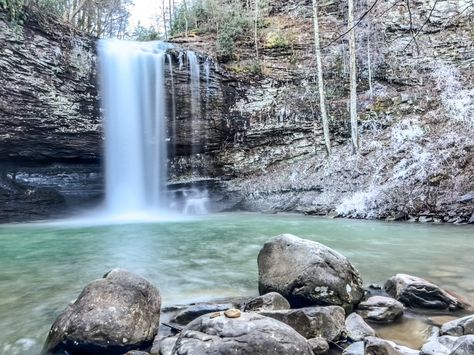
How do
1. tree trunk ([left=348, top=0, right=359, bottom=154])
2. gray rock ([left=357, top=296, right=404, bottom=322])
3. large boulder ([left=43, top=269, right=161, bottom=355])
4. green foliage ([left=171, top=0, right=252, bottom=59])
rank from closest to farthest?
large boulder ([left=43, top=269, right=161, bottom=355]), gray rock ([left=357, top=296, right=404, bottom=322]), tree trunk ([left=348, top=0, right=359, bottom=154]), green foliage ([left=171, top=0, right=252, bottom=59])

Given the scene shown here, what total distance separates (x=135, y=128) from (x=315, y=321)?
14.0m

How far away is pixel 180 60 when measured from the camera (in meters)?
15.6

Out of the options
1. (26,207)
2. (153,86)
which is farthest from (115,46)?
(26,207)

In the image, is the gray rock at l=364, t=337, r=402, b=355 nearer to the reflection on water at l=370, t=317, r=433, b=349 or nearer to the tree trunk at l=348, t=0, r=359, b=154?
the reflection on water at l=370, t=317, r=433, b=349

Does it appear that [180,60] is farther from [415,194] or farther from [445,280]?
A: [445,280]

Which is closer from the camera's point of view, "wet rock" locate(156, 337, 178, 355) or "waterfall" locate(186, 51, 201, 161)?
"wet rock" locate(156, 337, 178, 355)

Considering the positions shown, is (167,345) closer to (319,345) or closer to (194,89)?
(319,345)

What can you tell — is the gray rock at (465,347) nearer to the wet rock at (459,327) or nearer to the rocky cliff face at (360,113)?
the wet rock at (459,327)

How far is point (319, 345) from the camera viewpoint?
2.82m

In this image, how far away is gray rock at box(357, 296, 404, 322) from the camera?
3428 millimetres

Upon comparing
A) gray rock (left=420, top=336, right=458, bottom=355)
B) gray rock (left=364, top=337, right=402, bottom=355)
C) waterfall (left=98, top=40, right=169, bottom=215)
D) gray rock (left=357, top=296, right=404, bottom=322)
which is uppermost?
waterfall (left=98, top=40, right=169, bottom=215)

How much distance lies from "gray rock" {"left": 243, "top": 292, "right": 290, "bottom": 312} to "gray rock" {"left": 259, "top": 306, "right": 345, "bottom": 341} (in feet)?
0.93

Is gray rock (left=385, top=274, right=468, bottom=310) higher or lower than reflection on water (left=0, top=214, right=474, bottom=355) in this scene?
higher

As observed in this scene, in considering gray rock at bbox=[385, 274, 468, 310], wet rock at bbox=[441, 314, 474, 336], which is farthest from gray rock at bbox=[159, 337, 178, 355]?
gray rock at bbox=[385, 274, 468, 310]
